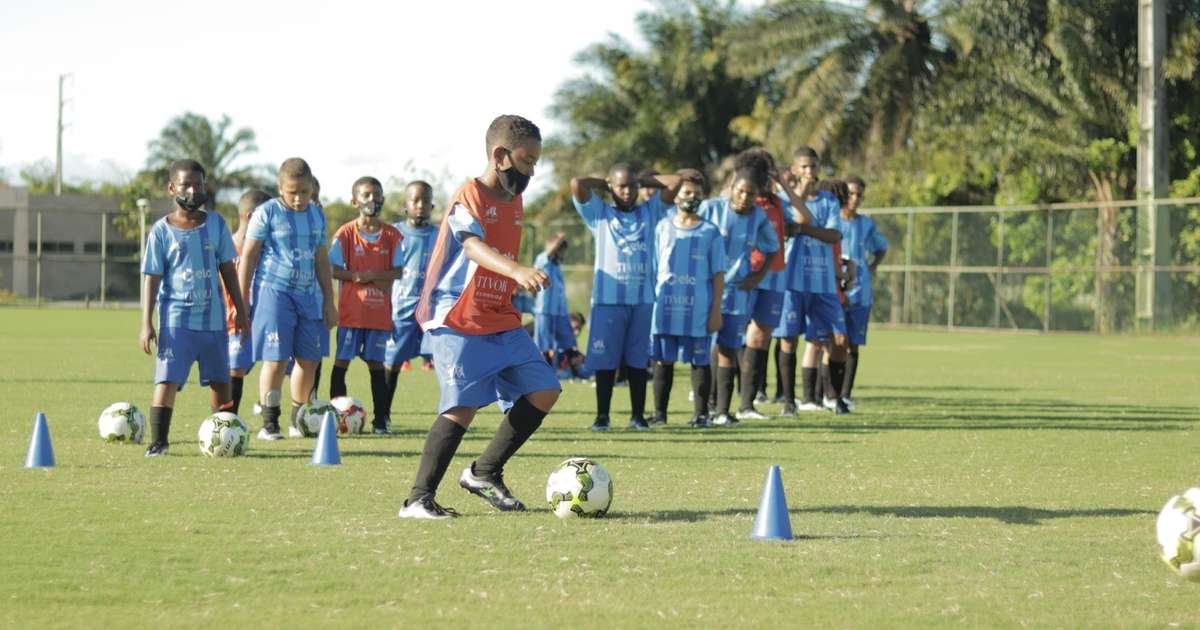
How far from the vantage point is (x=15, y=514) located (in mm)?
7215

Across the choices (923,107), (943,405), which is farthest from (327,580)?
(923,107)

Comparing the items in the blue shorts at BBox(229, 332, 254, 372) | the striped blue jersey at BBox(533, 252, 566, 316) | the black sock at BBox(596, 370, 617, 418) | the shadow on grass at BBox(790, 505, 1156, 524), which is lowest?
the shadow on grass at BBox(790, 505, 1156, 524)

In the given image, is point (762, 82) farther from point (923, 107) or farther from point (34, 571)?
point (34, 571)

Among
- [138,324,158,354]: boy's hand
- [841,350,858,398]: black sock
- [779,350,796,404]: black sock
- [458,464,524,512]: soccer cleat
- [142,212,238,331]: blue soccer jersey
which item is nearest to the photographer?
[458,464,524,512]: soccer cleat

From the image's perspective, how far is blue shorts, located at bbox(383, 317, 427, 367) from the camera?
12578 millimetres

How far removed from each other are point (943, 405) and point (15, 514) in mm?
10341

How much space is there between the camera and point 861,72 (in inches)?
1752

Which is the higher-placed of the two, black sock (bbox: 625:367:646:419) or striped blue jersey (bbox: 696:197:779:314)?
striped blue jersey (bbox: 696:197:779:314)

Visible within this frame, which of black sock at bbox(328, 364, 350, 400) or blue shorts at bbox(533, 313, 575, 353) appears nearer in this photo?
black sock at bbox(328, 364, 350, 400)

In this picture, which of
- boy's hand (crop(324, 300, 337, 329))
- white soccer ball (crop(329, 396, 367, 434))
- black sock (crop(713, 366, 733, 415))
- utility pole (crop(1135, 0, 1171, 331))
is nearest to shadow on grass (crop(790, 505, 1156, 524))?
boy's hand (crop(324, 300, 337, 329))

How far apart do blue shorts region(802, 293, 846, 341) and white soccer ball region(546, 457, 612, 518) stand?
269 inches

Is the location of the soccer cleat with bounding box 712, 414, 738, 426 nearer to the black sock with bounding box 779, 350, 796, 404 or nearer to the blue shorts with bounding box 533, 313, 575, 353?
the black sock with bounding box 779, 350, 796, 404

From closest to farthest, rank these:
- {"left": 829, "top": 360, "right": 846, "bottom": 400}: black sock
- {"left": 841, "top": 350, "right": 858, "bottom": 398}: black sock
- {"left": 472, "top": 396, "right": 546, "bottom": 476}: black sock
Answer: {"left": 472, "top": 396, "right": 546, "bottom": 476}: black sock, {"left": 829, "top": 360, "right": 846, "bottom": 400}: black sock, {"left": 841, "top": 350, "right": 858, "bottom": 398}: black sock

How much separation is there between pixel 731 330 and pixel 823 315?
1169 mm
